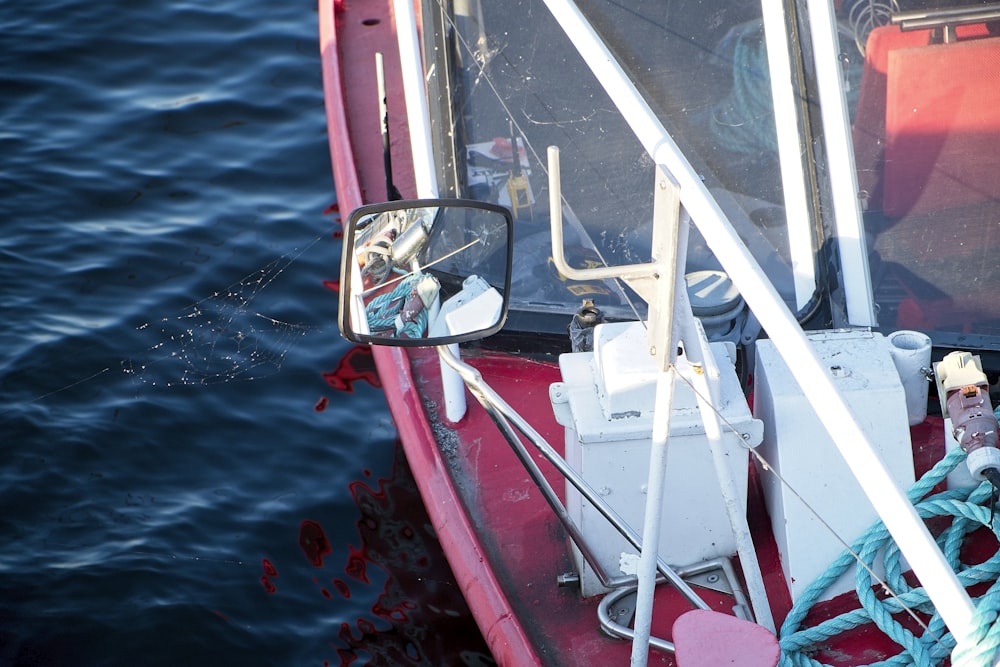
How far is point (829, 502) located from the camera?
8.28 ft

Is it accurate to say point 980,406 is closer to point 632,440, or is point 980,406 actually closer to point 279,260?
point 632,440

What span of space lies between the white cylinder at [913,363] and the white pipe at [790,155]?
364 mm

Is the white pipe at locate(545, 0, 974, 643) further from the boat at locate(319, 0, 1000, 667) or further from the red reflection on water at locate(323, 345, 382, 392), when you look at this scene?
the red reflection on water at locate(323, 345, 382, 392)

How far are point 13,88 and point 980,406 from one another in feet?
21.3

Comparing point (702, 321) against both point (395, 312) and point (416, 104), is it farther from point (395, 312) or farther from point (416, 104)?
point (416, 104)

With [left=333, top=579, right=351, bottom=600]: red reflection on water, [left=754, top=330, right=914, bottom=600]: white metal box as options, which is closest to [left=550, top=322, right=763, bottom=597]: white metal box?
[left=754, top=330, right=914, bottom=600]: white metal box

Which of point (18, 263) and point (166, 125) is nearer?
point (18, 263)

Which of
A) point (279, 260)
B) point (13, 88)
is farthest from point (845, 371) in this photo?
point (13, 88)

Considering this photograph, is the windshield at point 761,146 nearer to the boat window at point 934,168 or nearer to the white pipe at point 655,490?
the boat window at point 934,168

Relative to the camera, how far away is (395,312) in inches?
102

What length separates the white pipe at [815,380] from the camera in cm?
163

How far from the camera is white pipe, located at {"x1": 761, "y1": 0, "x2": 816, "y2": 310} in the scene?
10.3ft

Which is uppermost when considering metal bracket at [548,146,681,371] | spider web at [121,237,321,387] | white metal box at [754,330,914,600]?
metal bracket at [548,146,681,371]

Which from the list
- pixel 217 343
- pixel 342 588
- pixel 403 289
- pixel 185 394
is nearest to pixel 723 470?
pixel 403 289
